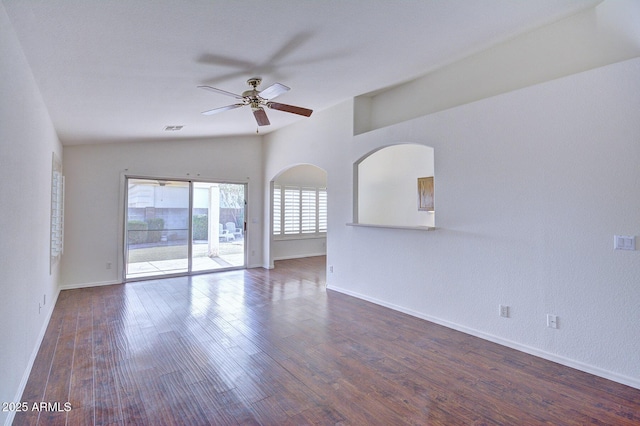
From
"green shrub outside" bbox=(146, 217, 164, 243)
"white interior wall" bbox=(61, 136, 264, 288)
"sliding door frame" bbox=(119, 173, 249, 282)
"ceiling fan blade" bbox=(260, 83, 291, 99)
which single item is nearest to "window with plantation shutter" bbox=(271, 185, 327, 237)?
"sliding door frame" bbox=(119, 173, 249, 282)

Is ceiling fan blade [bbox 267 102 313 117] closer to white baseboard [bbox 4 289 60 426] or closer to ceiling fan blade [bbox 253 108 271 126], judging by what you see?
ceiling fan blade [bbox 253 108 271 126]

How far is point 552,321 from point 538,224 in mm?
916

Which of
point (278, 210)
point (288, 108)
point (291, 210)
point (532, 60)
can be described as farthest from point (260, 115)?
point (291, 210)

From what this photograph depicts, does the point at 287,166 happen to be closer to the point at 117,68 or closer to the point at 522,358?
the point at 117,68

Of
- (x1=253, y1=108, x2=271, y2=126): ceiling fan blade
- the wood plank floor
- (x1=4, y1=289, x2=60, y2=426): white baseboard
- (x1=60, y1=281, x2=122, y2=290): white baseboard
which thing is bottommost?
the wood plank floor

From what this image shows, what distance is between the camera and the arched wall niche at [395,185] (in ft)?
20.0

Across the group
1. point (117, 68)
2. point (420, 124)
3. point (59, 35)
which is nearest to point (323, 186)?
point (420, 124)

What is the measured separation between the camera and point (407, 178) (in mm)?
6414

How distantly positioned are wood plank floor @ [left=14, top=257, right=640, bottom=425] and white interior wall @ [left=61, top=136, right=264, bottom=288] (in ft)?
5.13

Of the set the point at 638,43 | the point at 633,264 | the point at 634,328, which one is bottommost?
the point at 634,328

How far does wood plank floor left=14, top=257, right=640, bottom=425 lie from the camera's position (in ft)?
7.02

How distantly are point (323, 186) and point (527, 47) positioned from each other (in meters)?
6.32

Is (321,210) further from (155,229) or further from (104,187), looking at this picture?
(104,187)

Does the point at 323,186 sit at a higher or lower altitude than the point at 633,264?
higher
